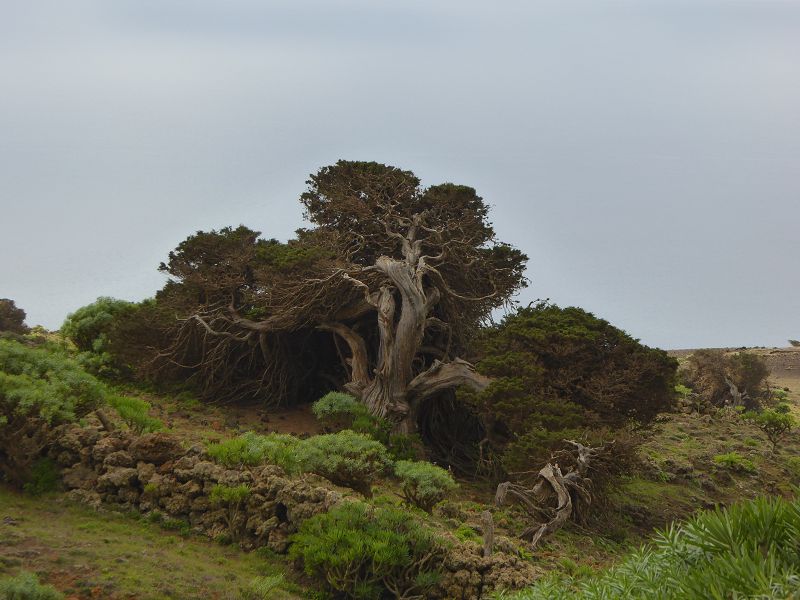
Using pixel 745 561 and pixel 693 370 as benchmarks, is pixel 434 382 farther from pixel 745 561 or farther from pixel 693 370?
pixel 693 370

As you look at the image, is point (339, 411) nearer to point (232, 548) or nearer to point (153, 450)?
point (153, 450)

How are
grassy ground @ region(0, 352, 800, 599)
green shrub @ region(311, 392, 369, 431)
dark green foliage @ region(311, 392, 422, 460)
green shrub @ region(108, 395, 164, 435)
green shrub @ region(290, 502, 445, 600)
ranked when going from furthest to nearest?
green shrub @ region(311, 392, 369, 431) → dark green foliage @ region(311, 392, 422, 460) → green shrub @ region(108, 395, 164, 435) → green shrub @ region(290, 502, 445, 600) → grassy ground @ region(0, 352, 800, 599)

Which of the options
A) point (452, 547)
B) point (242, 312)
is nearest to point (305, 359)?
point (242, 312)

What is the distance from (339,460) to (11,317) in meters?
23.9

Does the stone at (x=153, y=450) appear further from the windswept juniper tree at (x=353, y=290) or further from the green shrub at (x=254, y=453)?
the windswept juniper tree at (x=353, y=290)

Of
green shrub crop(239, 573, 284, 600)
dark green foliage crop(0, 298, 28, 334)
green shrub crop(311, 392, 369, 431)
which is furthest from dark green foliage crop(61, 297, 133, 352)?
green shrub crop(239, 573, 284, 600)

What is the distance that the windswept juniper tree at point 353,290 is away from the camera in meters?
19.2

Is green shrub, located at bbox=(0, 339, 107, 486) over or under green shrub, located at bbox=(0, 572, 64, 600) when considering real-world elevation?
over

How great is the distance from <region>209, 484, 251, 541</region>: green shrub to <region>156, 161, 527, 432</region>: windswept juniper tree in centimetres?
798

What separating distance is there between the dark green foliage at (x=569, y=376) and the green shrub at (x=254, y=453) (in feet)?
17.1

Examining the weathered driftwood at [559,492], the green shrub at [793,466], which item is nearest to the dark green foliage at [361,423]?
the weathered driftwood at [559,492]

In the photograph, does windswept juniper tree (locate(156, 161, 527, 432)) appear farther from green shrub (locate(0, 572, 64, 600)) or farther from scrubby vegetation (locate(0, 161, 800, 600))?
green shrub (locate(0, 572, 64, 600))

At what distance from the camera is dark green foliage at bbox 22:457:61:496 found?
444 inches

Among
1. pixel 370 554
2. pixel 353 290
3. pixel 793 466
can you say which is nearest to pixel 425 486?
pixel 370 554
